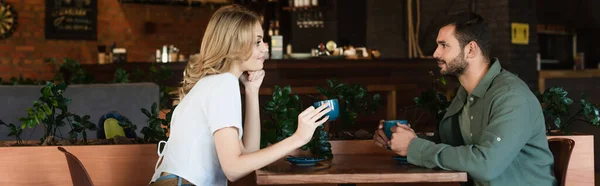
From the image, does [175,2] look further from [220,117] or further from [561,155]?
[220,117]

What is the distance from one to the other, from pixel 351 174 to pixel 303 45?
7285 millimetres

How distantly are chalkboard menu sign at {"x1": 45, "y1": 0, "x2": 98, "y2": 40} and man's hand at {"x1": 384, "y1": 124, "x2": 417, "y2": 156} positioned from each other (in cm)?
818

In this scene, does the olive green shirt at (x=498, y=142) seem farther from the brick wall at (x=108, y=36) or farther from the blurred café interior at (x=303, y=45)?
the brick wall at (x=108, y=36)

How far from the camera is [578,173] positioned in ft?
10.3

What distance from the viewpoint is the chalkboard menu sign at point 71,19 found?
9797mm

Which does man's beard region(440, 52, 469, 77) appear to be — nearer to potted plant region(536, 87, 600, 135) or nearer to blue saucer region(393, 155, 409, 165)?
blue saucer region(393, 155, 409, 165)

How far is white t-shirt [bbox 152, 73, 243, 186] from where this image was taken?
6.88 ft

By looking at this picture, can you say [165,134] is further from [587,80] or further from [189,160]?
[587,80]

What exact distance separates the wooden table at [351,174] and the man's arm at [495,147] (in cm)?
4

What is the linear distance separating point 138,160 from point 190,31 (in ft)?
27.3

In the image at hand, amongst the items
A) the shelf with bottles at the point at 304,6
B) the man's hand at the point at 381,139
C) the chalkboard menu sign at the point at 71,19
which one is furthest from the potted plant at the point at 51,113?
the chalkboard menu sign at the point at 71,19

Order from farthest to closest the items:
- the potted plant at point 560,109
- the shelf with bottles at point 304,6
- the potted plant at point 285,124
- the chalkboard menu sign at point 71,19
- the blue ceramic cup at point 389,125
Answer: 1. the chalkboard menu sign at point 71,19
2. the shelf with bottles at point 304,6
3. the potted plant at point 560,109
4. the potted plant at point 285,124
5. the blue ceramic cup at point 389,125

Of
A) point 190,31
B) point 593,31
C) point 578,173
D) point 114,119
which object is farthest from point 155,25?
point 578,173

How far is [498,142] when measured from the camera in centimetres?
Answer: 221
